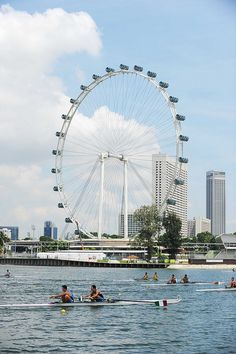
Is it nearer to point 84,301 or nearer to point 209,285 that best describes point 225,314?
point 84,301

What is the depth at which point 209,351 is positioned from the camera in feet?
126

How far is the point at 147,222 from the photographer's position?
181500 millimetres

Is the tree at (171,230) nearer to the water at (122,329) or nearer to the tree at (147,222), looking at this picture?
the tree at (147,222)

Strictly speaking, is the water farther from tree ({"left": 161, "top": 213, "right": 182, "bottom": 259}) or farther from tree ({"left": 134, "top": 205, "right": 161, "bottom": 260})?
tree ({"left": 161, "top": 213, "right": 182, "bottom": 259})

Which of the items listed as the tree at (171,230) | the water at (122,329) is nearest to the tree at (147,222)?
the tree at (171,230)

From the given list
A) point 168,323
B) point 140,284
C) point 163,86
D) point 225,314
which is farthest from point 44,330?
point 163,86

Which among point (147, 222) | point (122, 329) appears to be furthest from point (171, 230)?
point (122, 329)

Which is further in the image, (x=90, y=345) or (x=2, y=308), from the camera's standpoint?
(x=2, y=308)

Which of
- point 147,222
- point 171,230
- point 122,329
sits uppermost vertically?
point 147,222

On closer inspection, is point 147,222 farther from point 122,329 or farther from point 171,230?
point 122,329

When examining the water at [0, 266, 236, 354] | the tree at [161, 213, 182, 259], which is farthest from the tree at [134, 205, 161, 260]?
the water at [0, 266, 236, 354]

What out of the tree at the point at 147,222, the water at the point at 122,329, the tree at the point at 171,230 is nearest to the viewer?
the water at the point at 122,329

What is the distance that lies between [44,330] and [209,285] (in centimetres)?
5203

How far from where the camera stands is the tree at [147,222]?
18125 cm
